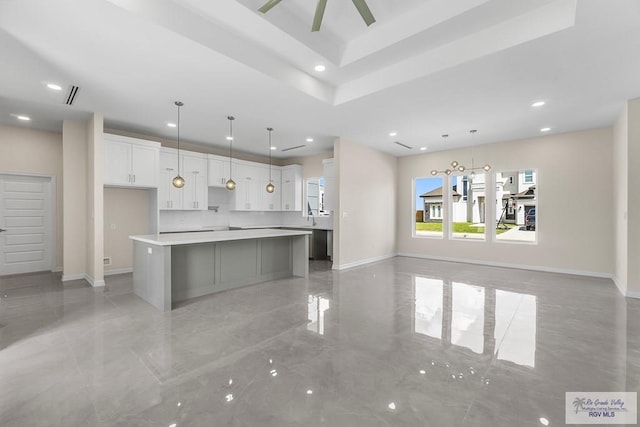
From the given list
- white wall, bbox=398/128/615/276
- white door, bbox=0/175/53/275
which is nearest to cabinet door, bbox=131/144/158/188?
white door, bbox=0/175/53/275

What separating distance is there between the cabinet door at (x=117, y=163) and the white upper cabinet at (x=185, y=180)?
0.76 m

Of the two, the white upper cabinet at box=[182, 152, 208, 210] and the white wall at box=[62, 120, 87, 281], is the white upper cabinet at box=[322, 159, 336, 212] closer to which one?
the white upper cabinet at box=[182, 152, 208, 210]

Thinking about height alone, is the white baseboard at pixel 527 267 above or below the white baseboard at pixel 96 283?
below

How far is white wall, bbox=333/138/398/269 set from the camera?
6316 millimetres

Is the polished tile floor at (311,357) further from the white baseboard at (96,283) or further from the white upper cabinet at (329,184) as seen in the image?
the white upper cabinet at (329,184)

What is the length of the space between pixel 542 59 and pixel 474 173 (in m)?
4.39

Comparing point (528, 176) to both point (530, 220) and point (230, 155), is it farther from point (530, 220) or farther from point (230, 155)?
point (230, 155)

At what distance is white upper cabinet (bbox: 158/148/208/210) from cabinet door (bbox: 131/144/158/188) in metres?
0.37

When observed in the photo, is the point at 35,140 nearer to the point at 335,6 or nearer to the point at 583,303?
the point at 335,6

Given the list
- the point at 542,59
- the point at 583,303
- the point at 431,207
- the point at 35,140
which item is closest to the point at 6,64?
the point at 35,140

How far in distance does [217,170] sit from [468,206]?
6527 mm

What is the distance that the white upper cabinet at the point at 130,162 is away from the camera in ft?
16.7

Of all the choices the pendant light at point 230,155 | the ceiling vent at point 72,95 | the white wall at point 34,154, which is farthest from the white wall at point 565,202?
the white wall at point 34,154

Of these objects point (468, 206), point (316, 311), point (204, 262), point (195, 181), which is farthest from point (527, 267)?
point (195, 181)
